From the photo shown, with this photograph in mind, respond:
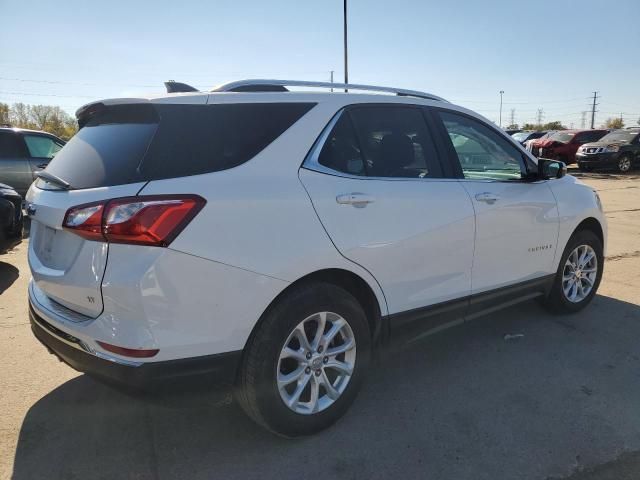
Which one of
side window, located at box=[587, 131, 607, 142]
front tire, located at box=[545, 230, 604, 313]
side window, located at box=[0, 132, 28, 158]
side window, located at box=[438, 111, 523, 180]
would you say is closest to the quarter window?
side window, located at box=[438, 111, 523, 180]

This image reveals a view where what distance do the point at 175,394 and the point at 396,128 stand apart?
202cm

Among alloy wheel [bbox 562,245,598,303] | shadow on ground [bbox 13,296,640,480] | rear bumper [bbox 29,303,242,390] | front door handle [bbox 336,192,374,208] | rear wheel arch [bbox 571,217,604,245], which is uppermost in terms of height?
front door handle [bbox 336,192,374,208]

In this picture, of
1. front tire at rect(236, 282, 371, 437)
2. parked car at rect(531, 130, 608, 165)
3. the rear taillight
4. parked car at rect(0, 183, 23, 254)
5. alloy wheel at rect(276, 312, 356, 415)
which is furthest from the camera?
parked car at rect(531, 130, 608, 165)

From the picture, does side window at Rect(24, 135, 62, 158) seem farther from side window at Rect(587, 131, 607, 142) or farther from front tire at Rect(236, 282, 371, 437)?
side window at Rect(587, 131, 607, 142)

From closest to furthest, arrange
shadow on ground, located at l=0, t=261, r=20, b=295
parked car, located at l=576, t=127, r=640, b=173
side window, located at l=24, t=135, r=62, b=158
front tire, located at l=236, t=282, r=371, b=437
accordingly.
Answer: front tire, located at l=236, t=282, r=371, b=437 < shadow on ground, located at l=0, t=261, r=20, b=295 < side window, located at l=24, t=135, r=62, b=158 < parked car, located at l=576, t=127, r=640, b=173

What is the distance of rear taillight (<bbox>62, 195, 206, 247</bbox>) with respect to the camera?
84.1 inches

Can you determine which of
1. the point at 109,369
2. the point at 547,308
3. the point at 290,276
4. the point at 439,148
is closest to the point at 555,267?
the point at 547,308

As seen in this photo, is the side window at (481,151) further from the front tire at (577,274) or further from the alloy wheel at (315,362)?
the alloy wheel at (315,362)

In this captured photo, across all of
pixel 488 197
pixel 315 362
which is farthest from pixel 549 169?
pixel 315 362

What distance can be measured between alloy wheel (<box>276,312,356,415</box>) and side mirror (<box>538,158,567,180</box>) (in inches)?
86.1

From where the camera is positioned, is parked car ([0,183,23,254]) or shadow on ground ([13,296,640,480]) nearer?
shadow on ground ([13,296,640,480])

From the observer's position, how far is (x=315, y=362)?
270cm

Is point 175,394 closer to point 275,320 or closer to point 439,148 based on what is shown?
point 275,320

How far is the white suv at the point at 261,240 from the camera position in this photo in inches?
86.2
